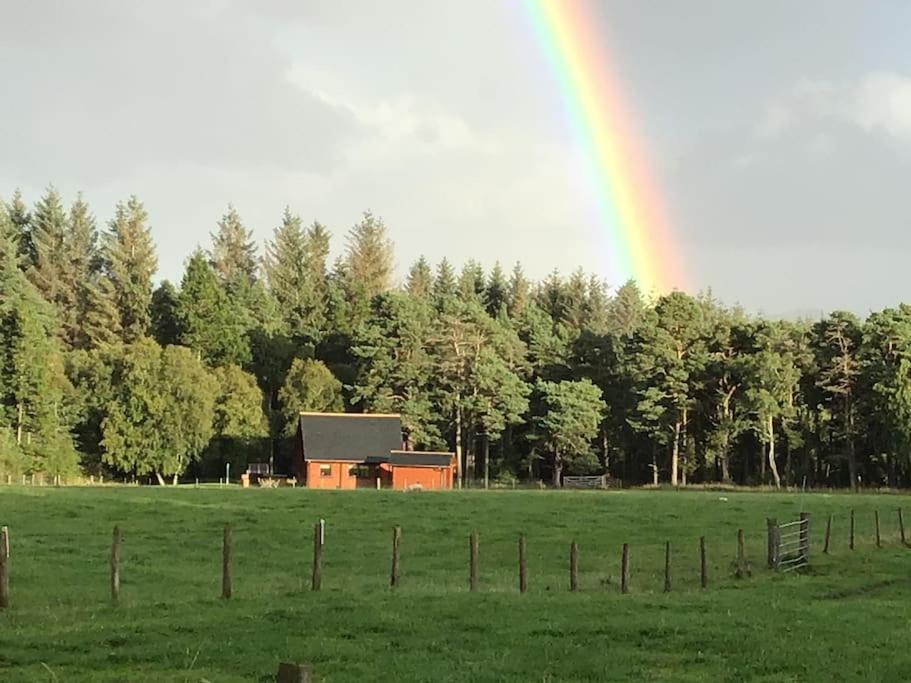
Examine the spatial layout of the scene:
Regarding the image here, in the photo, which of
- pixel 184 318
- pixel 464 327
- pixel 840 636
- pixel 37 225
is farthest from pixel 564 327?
pixel 840 636

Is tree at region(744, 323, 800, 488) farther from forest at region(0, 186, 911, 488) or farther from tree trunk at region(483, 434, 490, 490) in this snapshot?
tree trunk at region(483, 434, 490, 490)

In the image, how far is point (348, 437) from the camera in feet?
255

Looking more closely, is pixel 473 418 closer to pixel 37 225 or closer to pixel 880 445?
pixel 880 445

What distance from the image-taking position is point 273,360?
90938 mm

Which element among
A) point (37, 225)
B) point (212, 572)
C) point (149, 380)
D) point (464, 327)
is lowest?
point (212, 572)

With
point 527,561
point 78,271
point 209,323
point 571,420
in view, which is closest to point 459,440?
point 571,420

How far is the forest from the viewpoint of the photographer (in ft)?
245

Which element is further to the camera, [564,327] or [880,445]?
[564,327]

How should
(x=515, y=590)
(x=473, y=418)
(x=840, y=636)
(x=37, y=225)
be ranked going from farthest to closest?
(x=37, y=225) → (x=473, y=418) → (x=515, y=590) → (x=840, y=636)

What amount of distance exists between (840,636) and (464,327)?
7443 centimetres

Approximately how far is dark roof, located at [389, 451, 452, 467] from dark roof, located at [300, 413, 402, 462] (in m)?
0.95

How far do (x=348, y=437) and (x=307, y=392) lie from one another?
29.0 ft

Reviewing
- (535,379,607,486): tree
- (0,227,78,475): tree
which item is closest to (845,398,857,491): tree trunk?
(535,379,607,486): tree

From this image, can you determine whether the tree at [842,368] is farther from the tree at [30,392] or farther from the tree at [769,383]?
the tree at [30,392]
